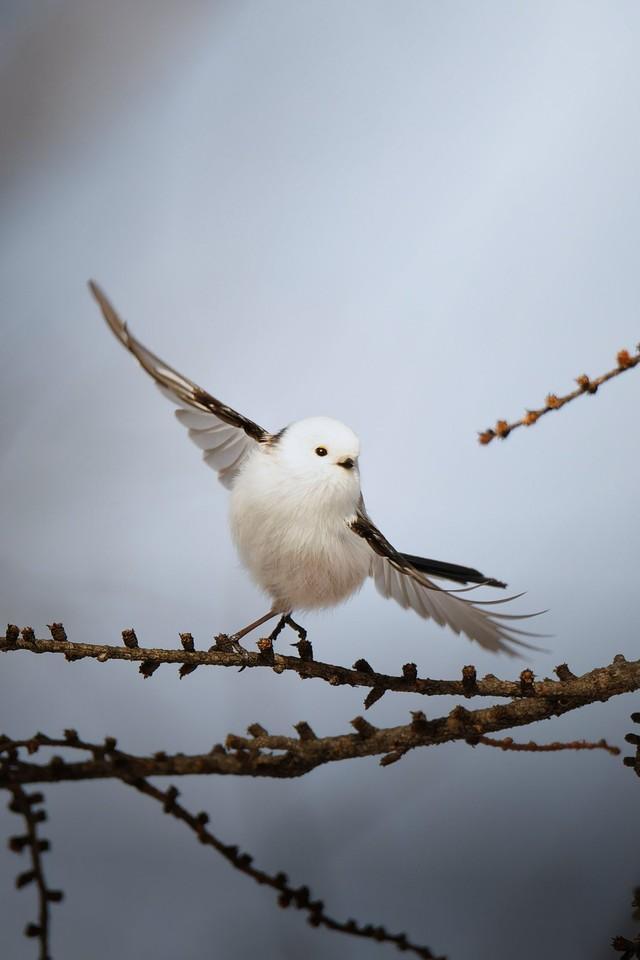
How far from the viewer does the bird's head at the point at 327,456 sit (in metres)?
0.74

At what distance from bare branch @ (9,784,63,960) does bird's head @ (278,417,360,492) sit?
1.33 ft

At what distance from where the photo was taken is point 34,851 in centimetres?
36

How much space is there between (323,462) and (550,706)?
0.27 m

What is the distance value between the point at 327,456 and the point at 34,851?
0.43m

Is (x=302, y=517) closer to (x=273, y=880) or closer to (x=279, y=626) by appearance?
(x=279, y=626)

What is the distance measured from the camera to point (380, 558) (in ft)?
2.59

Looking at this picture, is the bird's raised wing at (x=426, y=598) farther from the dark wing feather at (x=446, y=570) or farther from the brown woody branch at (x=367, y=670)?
the brown woody branch at (x=367, y=670)

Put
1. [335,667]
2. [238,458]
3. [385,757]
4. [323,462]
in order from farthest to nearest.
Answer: [238,458] → [323,462] → [335,667] → [385,757]

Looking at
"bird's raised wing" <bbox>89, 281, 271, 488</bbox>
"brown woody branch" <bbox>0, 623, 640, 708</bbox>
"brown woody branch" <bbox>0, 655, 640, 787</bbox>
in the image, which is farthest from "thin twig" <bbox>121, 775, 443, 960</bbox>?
"bird's raised wing" <bbox>89, 281, 271, 488</bbox>

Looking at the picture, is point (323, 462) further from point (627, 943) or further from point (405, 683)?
point (627, 943)

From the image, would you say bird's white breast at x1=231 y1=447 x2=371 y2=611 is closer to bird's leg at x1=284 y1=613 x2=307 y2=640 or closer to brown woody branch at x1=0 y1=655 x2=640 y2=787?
bird's leg at x1=284 y1=613 x2=307 y2=640

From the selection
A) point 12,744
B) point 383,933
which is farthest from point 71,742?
point 383,933

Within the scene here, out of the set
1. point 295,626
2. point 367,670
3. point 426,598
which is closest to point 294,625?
point 295,626

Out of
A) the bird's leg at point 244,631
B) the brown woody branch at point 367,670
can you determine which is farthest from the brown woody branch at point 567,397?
the bird's leg at point 244,631
